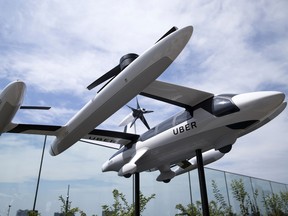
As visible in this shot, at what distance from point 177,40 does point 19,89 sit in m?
3.85

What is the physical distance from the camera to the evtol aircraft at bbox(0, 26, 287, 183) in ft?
16.4

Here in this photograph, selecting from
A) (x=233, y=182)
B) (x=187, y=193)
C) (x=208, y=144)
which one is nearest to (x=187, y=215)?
(x=187, y=193)

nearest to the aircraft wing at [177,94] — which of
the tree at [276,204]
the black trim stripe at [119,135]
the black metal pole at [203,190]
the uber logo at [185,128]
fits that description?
the uber logo at [185,128]

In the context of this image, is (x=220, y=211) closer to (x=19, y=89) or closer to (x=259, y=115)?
(x=259, y=115)

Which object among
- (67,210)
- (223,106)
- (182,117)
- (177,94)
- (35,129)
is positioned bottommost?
(67,210)

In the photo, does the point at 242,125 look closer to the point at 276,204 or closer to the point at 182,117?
the point at 182,117

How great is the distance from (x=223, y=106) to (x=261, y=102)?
929 mm

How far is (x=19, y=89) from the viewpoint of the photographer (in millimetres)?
5461

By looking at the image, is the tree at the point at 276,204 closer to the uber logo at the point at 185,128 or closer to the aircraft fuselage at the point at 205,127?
the aircraft fuselage at the point at 205,127

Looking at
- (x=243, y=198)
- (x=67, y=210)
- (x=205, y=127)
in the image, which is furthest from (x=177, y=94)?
(x=243, y=198)

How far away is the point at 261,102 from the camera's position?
5.80 metres

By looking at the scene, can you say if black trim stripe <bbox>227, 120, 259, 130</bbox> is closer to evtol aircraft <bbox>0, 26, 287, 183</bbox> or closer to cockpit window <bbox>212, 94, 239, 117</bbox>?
evtol aircraft <bbox>0, 26, 287, 183</bbox>

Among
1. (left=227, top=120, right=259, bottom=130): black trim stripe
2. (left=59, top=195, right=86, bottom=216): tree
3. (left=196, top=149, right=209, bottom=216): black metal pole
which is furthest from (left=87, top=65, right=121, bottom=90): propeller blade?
(left=59, top=195, right=86, bottom=216): tree

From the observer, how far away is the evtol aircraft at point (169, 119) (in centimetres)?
500
